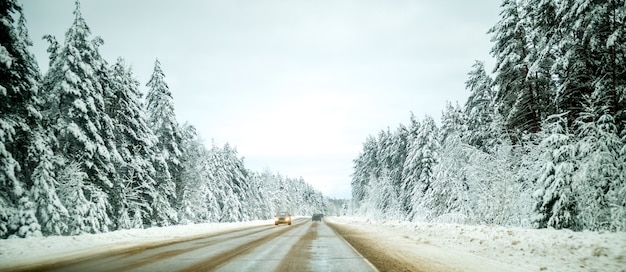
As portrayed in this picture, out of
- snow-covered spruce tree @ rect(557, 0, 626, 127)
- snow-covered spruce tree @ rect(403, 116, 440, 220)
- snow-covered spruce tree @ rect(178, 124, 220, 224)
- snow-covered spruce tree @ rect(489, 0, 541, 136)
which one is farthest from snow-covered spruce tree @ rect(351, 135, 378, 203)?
snow-covered spruce tree @ rect(557, 0, 626, 127)

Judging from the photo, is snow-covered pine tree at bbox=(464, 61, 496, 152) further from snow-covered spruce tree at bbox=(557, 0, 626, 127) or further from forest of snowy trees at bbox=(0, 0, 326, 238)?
forest of snowy trees at bbox=(0, 0, 326, 238)

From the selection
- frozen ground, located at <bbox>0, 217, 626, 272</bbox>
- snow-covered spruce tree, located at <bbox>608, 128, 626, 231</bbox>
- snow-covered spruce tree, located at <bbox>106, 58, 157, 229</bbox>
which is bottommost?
frozen ground, located at <bbox>0, 217, 626, 272</bbox>

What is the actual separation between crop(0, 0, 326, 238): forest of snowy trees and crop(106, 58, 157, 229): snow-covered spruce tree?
0.08 metres

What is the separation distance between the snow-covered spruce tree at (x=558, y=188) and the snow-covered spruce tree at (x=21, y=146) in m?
22.2

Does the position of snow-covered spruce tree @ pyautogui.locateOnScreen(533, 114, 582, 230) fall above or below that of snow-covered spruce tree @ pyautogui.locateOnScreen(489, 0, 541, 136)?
below

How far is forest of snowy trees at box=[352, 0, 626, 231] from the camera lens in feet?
48.4

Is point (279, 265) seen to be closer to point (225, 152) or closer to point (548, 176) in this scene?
point (548, 176)

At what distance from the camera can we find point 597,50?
703 inches

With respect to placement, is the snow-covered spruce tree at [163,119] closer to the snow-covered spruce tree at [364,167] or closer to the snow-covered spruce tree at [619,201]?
the snow-covered spruce tree at [619,201]

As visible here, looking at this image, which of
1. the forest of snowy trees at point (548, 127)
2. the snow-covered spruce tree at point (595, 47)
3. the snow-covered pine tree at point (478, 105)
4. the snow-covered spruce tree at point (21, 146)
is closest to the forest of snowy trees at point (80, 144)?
the snow-covered spruce tree at point (21, 146)

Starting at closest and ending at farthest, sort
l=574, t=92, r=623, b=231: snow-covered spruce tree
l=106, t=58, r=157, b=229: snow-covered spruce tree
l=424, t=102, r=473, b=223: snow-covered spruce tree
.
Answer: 1. l=574, t=92, r=623, b=231: snow-covered spruce tree
2. l=106, t=58, r=157, b=229: snow-covered spruce tree
3. l=424, t=102, r=473, b=223: snow-covered spruce tree

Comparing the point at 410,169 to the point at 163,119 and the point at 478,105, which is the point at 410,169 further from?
the point at 163,119

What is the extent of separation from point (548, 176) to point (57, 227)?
22682 mm

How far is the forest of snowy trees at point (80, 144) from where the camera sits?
17.1 m
